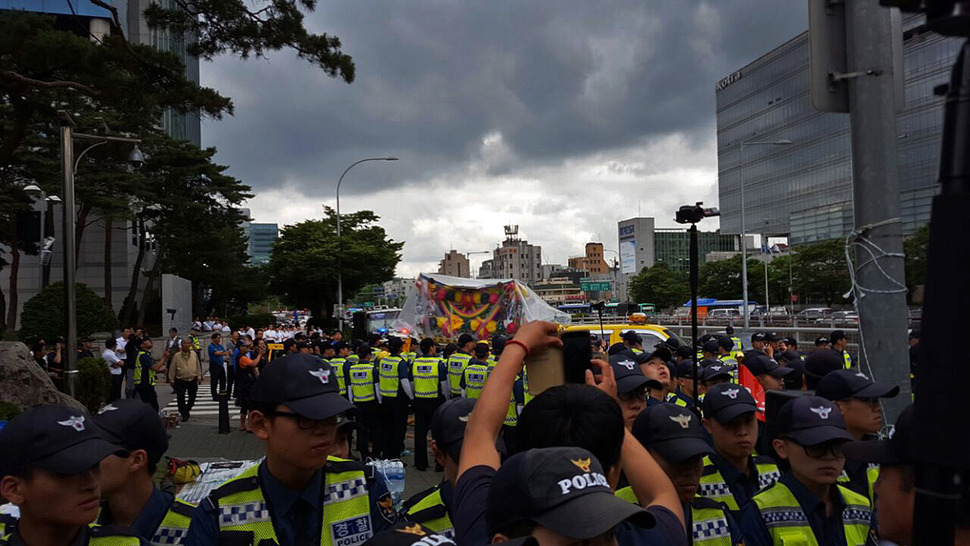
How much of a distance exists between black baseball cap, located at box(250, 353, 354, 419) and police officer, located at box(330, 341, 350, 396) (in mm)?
8139

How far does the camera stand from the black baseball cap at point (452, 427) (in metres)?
3.75

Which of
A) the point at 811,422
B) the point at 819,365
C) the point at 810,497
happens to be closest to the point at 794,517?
the point at 810,497

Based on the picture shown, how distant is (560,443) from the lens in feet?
7.55

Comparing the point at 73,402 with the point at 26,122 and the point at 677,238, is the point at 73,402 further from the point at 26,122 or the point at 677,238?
the point at 677,238

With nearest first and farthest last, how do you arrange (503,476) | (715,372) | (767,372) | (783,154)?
(503,476) → (715,372) → (767,372) → (783,154)

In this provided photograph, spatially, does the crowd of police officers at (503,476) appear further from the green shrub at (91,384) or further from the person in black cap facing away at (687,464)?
the green shrub at (91,384)

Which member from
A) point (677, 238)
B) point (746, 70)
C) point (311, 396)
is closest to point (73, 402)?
point (311, 396)

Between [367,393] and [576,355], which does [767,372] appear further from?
[367,393]

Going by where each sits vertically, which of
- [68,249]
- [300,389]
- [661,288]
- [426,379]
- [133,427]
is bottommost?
[426,379]

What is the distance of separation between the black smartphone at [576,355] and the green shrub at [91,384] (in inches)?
555

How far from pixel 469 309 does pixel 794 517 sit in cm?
2049

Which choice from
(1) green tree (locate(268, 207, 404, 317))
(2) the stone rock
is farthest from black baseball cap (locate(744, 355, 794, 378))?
(1) green tree (locate(268, 207, 404, 317))

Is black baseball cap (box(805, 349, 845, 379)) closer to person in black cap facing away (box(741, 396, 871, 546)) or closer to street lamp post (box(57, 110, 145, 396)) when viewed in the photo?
person in black cap facing away (box(741, 396, 871, 546))

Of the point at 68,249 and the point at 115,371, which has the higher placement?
the point at 68,249
